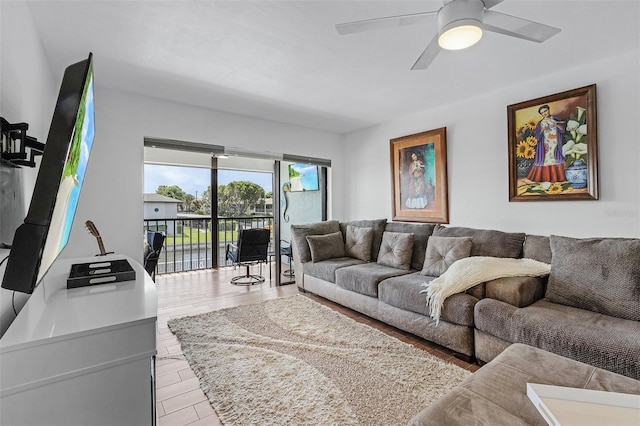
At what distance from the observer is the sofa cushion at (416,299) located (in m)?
2.21

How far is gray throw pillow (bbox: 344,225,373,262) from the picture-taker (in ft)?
12.5

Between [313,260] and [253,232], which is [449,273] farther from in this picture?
[253,232]

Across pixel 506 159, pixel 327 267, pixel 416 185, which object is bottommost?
pixel 327 267

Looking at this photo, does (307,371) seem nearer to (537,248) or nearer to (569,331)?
(569,331)

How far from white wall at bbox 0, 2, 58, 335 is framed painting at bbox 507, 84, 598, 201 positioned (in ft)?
12.1

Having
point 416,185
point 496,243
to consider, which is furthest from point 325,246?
point 496,243

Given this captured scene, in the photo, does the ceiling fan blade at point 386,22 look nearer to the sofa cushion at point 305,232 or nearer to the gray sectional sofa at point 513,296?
the gray sectional sofa at point 513,296

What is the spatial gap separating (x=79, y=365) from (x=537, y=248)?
3094 mm

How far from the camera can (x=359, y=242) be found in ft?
12.8

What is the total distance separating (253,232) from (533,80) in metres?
3.75

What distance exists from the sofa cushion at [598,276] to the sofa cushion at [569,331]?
7 centimetres

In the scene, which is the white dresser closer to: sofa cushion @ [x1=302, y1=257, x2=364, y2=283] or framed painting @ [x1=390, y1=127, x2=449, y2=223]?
sofa cushion @ [x1=302, y1=257, x2=364, y2=283]

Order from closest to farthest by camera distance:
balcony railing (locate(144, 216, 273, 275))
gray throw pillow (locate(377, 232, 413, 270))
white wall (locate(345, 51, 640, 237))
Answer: white wall (locate(345, 51, 640, 237)) < gray throw pillow (locate(377, 232, 413, 270)) < balcony railing (locate(144, 216, 273, 275))

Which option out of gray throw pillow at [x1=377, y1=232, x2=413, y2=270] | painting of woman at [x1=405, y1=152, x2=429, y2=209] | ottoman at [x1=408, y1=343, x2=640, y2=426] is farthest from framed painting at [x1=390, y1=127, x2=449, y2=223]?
ottoman at [x1=408, y1=343, x2=640, y2=426]
